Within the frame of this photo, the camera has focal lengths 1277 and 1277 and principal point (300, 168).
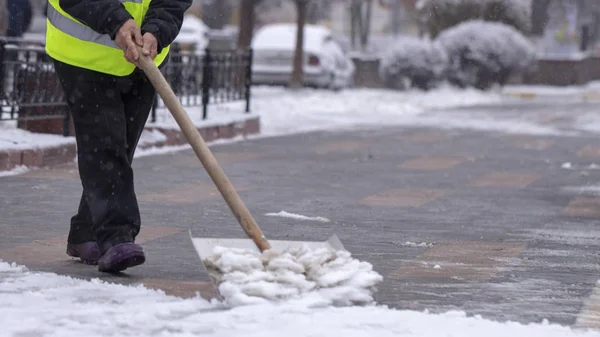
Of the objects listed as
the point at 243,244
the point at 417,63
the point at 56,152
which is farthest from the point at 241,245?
the point at 417,63

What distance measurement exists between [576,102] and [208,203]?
18.7m

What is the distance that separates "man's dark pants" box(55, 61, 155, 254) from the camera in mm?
5109

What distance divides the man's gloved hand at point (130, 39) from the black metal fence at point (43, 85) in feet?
15.6

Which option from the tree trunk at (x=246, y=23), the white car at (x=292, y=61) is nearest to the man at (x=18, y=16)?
the tree trunk at (x=246, y=23)

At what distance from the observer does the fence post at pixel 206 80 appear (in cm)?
1323

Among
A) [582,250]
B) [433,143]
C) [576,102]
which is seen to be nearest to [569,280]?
[582,250]

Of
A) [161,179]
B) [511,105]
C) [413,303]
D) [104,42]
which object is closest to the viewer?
[413,303]

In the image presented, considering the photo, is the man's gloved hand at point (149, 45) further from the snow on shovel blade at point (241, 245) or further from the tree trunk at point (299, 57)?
the tree trunk at point (299, 57)

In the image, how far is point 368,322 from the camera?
419cm

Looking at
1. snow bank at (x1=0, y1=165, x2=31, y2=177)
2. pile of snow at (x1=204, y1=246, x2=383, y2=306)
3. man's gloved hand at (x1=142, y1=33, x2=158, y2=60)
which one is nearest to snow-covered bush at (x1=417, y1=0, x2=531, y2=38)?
snow bank at (x1=0, y1=165, x2=31, y2=177)

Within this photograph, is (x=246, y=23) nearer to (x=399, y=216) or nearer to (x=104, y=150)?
(x=399, y=216)

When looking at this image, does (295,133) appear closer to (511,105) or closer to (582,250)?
(582,250)

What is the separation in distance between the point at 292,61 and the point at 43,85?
16743 mm

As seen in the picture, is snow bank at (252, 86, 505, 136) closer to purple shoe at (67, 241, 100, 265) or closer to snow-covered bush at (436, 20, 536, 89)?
snow-covered bush at (436, 20, 536, 89)
